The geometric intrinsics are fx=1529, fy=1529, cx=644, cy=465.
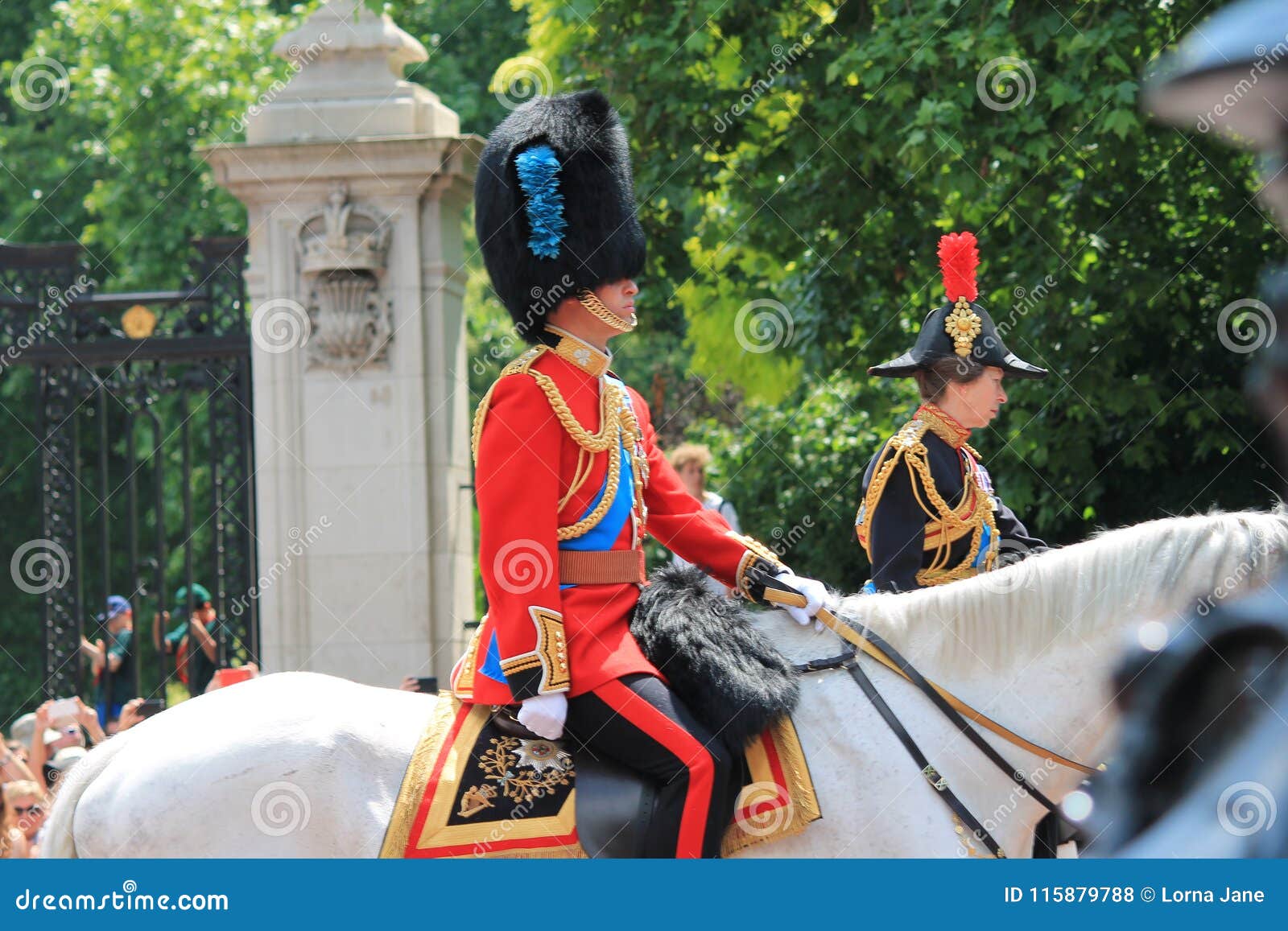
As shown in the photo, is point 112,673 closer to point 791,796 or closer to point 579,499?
point 579,499

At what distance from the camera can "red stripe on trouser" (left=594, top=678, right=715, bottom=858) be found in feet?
10.7

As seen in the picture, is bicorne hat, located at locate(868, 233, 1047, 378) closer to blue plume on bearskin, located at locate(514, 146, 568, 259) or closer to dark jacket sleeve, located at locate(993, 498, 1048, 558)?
dark jacket sleeve, located at locate(993, 498, 1048, 558)

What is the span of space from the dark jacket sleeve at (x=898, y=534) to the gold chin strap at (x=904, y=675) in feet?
3.99

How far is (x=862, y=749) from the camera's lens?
337 cm

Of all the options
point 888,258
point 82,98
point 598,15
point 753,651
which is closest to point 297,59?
point 598,15

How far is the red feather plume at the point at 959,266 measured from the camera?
5266mm

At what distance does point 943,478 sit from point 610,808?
79.9 inches

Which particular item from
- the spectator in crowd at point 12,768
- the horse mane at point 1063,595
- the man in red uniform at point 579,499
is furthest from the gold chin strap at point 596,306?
the spectator in crowd at point 12,768

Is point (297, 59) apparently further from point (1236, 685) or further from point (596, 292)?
point (1236, 685)

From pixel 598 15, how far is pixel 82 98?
1295 cm

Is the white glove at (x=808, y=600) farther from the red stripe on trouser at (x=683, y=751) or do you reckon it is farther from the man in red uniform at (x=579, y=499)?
the red stripe on trouser at (x=683, y=751)

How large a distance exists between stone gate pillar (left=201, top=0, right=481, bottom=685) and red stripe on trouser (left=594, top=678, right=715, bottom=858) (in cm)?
448

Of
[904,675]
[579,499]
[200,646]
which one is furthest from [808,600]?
[200,646]

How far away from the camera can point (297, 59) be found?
8.10 meters
